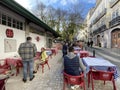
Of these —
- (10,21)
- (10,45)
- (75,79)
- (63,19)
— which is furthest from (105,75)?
(63,19)

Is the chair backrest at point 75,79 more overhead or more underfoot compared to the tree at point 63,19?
more underfoot

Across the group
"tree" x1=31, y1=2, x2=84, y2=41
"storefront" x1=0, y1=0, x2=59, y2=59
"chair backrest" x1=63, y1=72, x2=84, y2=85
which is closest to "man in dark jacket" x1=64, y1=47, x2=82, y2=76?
"chair backrest" x1=63, y1=72, x2=84, y2=85

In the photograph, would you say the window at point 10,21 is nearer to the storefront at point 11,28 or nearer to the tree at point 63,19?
the storefront at point 11,28

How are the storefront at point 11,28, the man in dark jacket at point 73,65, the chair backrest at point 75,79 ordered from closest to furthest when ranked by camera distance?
the chair backrest at point 75,79 < the man in dark jacket at point 73,65 < the storefront at point 11,28

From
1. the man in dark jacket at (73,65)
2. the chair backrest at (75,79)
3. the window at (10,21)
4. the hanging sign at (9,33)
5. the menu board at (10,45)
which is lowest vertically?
the chair backrest at (75,79)

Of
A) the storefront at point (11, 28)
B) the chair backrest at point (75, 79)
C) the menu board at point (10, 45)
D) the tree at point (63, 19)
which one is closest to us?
the chair backrest at point (75, 79)

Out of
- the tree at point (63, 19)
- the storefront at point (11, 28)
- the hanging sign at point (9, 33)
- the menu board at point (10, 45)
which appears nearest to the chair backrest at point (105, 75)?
the storefront at point (11, 28)

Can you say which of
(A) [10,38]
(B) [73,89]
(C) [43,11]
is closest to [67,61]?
(B) [73,89]

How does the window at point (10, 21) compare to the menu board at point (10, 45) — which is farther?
the menu board at point (10, 45)

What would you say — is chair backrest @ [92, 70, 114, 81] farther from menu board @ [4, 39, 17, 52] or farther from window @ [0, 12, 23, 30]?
window @ [0, 12, 23, 30]

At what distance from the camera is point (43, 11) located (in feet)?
119

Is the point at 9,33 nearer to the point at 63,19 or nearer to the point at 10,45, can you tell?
the point at 10,45

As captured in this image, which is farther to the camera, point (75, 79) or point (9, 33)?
point (9, 33)

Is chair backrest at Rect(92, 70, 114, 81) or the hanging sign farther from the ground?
the hanging sign
